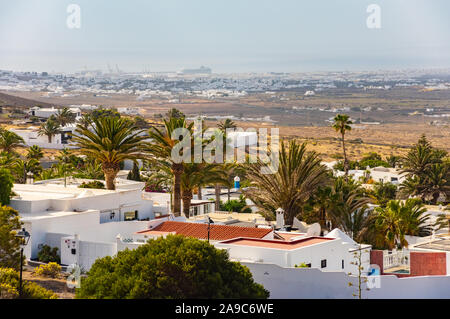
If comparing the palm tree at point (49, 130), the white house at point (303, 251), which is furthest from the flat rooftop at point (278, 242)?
the palm tree at point (49, 130)

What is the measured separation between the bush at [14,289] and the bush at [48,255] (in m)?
4.32

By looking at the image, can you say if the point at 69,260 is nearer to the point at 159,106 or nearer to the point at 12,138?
the point at 12,138

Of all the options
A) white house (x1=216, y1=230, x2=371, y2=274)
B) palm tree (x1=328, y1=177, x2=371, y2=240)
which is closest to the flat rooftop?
white house (x1=216, y1=230, x2=371, y2=274)

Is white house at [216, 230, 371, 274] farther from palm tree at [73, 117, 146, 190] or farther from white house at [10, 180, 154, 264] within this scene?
palm tree at [73, 117, 146, 190]

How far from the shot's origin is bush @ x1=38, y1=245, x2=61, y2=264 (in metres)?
22.7

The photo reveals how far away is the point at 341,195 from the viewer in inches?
1200

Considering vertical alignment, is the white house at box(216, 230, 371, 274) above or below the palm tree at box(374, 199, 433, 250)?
above

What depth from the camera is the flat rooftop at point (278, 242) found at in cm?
2100

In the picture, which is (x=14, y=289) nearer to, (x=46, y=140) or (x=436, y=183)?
(x=436, y=183)

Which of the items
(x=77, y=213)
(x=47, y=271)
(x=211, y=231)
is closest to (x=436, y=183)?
(x=211, y=231)

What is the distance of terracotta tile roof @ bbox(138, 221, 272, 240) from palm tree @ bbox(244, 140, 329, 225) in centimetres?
609

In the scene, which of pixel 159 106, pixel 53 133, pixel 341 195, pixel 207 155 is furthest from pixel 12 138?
pixel 159 106

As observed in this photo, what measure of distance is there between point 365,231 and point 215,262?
12202mm

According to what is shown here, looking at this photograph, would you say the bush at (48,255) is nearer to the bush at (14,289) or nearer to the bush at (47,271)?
the bush at (47,271)
